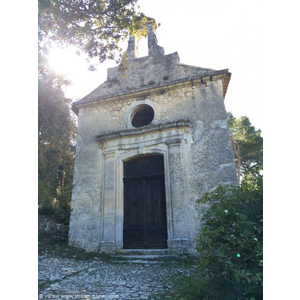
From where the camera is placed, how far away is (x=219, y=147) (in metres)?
5.75

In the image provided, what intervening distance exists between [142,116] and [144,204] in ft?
8.25

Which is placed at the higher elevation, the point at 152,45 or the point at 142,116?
the point at 152,45

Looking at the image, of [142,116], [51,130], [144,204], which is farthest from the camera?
[51,130]

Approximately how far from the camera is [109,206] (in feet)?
19.8

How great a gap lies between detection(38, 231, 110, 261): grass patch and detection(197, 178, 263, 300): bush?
3.38 meters

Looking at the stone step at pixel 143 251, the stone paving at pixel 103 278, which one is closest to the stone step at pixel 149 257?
the stone step at pixel 143 251

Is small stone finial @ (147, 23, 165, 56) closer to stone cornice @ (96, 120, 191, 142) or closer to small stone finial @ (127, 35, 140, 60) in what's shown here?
small stone finial @ (127, 35, 140, 60)

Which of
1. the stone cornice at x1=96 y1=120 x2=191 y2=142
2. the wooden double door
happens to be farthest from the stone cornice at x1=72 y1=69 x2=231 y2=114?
the wooden double door

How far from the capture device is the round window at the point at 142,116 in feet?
22.7

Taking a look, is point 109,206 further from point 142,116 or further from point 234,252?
point 234,252

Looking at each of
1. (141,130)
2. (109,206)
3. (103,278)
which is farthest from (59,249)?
(141,130)

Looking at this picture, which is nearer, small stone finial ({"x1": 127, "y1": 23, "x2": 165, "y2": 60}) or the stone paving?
the stone paving

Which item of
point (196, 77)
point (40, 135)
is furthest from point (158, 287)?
point (40, 135)

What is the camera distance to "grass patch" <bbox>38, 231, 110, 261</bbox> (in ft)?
17.6
